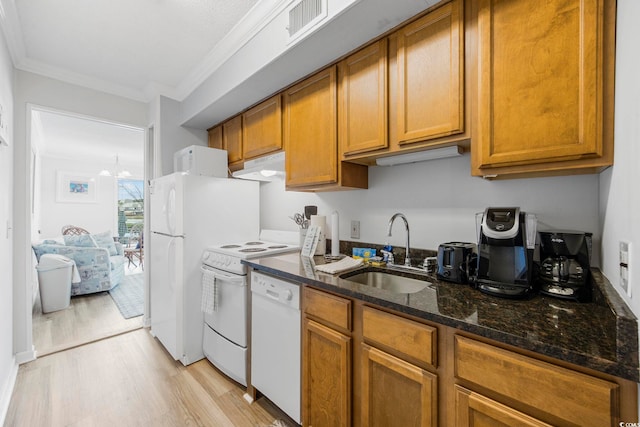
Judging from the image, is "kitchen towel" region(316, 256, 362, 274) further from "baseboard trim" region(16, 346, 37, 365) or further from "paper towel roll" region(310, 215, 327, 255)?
"baseboard trim" region(16, 346, 37, 365)

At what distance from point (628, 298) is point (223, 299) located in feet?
6.68

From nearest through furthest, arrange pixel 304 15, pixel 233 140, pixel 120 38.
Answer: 1. pixel 304 15
2. pixel 120 38
3. pixel 233 140

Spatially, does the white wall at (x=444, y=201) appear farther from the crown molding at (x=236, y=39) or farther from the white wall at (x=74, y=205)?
the white wall at (x=74, y=205)

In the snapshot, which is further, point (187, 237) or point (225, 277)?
point (187, 237)

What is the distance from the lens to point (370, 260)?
179cm

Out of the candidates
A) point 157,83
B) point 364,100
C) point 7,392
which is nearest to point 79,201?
point 157,83

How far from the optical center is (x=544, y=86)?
102cm

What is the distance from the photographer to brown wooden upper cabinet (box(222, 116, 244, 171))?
2.58 meters

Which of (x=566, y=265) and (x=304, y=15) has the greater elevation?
(x=304, y=15)

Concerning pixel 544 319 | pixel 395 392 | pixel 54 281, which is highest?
pixel 544 319

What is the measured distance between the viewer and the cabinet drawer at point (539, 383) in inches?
26.6

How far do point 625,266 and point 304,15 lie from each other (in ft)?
5.53

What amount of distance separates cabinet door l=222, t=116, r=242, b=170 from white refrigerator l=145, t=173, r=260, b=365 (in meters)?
0.26

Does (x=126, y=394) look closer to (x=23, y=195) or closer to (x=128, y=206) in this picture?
(x=23, y=195)
